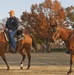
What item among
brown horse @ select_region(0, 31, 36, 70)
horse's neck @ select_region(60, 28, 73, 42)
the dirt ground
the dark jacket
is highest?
the dark jacket

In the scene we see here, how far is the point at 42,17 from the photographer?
2724 inches

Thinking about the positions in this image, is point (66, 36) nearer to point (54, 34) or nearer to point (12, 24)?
point (54, 34)

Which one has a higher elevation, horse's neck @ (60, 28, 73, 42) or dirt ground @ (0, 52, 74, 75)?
horse's neck @ (60, 28, 73, 42)

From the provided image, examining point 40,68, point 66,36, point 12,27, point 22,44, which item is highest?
point 12,27

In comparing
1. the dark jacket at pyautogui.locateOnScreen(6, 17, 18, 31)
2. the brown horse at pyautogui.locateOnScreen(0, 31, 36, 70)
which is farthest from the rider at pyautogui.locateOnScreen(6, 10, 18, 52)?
the brown horse at pyautogui.locateOnScreen(0, 31, 36, 70)

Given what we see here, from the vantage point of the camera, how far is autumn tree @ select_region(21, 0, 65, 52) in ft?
224

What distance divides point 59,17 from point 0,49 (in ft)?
181

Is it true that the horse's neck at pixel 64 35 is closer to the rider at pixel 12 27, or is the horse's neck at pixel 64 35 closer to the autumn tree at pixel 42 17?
the rider at pixel 12 27

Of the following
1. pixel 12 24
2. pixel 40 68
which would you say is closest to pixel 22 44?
pixel 12 24

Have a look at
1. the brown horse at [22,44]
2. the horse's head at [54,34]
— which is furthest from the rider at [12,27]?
the horse's head at [54,34]

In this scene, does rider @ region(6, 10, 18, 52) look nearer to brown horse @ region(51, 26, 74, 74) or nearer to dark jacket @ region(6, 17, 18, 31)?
dark jacket @ region(6, 17, 18, 31)

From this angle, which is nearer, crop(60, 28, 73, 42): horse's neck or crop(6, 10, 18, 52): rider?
crop(60, 28, 73, 42): horse's neck

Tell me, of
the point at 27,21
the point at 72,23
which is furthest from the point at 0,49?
the point at 72,23

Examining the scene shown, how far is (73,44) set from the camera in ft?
42.2
